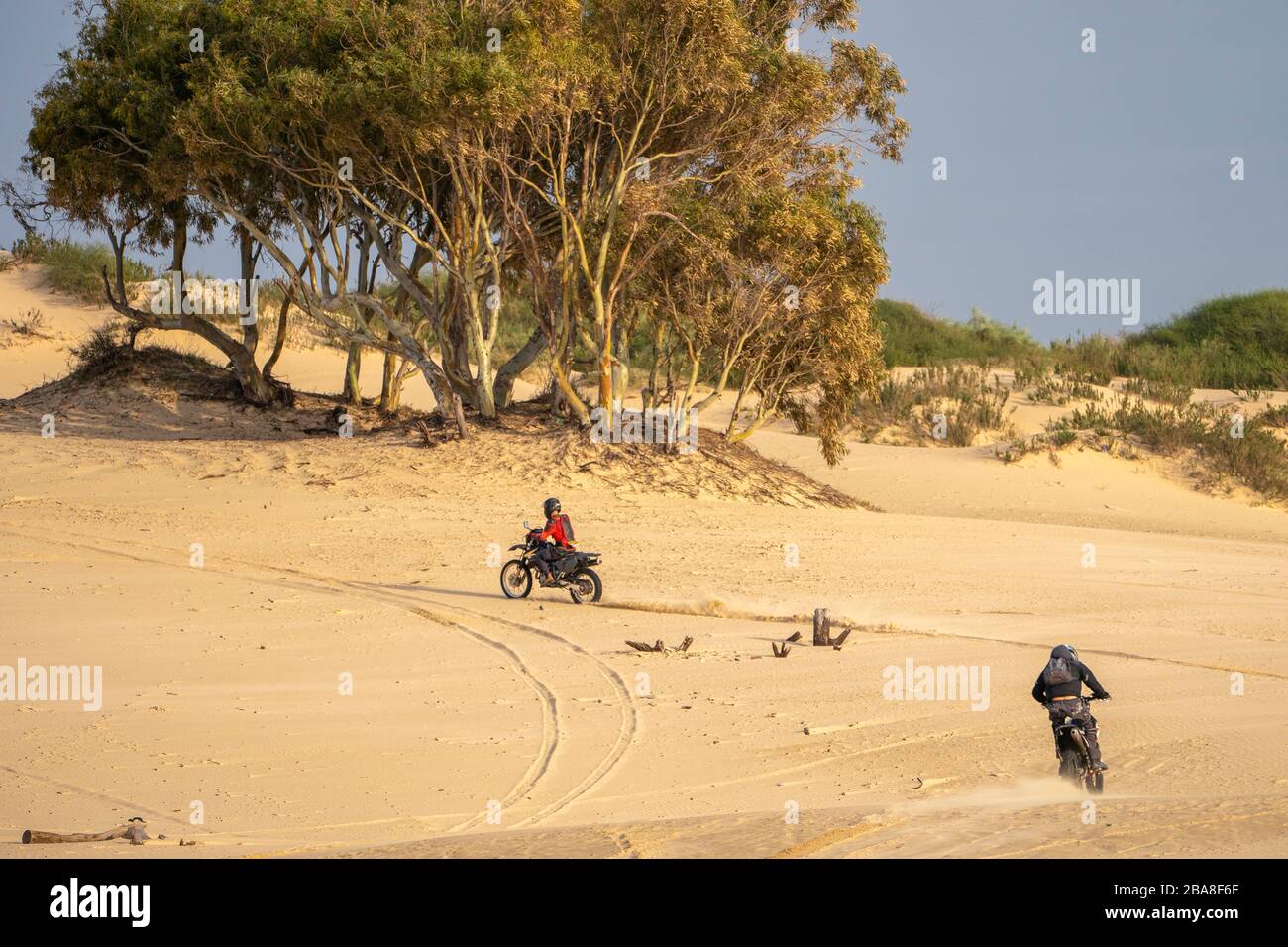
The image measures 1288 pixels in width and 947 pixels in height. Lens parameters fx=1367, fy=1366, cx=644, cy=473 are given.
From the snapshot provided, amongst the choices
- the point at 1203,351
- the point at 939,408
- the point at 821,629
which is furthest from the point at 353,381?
the point at 1203,351

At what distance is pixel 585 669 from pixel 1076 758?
15.2 ft

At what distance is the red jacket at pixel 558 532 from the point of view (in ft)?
46.5

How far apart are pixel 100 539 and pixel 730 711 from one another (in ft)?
38.3

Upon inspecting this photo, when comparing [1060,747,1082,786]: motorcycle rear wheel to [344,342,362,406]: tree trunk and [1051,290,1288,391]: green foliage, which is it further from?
[1051,290,1288,391]: green foliage

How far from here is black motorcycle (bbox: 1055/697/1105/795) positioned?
693cm

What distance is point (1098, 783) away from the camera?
6934 millimetres

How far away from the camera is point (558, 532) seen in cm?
1419

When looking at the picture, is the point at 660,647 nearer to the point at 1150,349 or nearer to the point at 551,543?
the point at 551,543

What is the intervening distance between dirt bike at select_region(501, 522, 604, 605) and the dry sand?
343mm

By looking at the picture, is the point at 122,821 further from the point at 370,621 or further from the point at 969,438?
the point at 969,438

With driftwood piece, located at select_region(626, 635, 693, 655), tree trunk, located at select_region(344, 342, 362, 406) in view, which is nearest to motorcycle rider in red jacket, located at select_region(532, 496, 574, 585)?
driftwood piece, located at select_region(626, 635, 693, 655)

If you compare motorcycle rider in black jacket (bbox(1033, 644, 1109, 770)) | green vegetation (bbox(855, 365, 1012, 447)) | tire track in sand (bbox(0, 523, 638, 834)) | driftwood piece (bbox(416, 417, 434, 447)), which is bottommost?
tire track in sand (bbox(0, 523, 638, 834))

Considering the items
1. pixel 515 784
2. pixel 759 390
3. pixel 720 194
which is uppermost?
pixel 720 194

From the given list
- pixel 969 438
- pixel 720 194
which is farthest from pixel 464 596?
pixel 969 438
